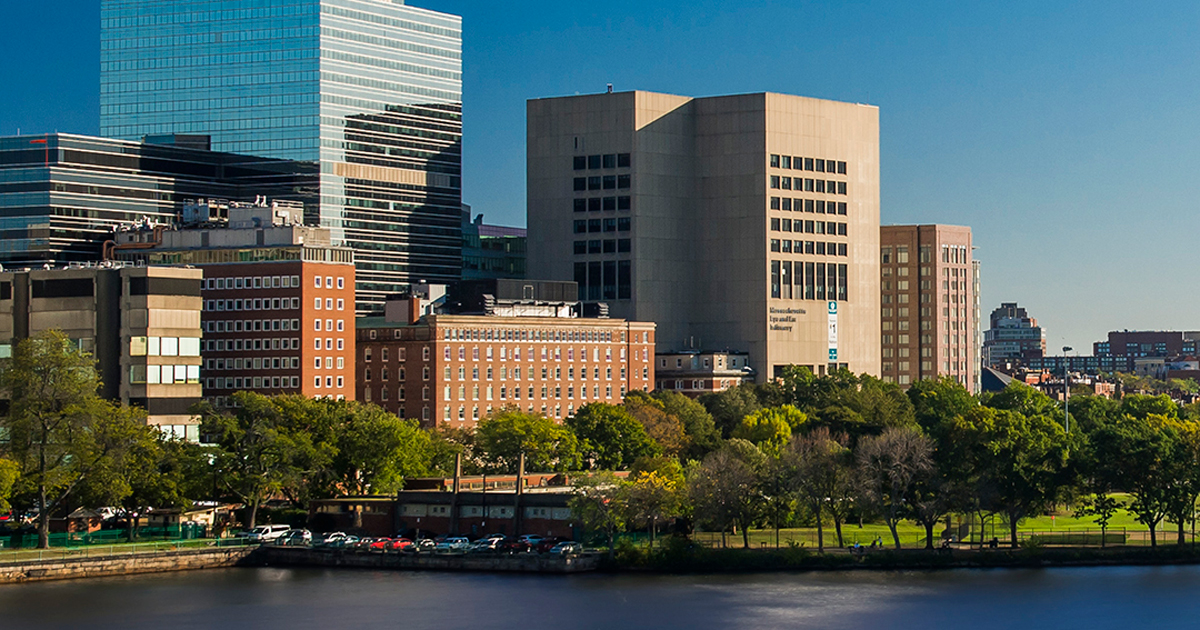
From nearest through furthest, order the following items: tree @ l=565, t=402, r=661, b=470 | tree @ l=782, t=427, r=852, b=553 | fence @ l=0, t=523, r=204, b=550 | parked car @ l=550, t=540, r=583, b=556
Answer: parked car @ l=550, t=540, r=583, b=556
tree @ l=782, t=427, r=852, b=553
fence @ l=0, t=523, r=204, b=550
tree @ l=565, t=402, r=661, b=470

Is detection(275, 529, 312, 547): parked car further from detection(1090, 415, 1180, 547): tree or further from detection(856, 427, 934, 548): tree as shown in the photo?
detection(1090, 415, 1180, 547): tree

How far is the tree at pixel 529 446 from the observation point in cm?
18738

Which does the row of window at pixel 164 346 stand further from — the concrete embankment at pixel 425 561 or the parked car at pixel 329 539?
the concrete embankment at pixel 425 561

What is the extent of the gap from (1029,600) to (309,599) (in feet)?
165

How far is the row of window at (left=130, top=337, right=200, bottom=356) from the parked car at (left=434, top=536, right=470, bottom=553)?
37334mm

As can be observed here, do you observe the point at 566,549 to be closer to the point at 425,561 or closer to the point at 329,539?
the point at 425,561

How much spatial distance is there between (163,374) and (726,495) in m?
57.0

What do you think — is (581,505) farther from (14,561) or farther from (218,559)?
(14,561)

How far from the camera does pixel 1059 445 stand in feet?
520

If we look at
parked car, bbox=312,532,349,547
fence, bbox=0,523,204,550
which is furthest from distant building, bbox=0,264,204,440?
parked car, bbox=312,532,349,547

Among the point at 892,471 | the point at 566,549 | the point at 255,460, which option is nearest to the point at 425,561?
the point at 566,549

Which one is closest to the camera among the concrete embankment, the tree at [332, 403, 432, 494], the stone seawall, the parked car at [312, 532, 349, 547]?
the stone seawall

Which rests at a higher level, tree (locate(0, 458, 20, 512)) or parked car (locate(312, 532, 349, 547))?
tree (locate(0, 458, 20, 512))

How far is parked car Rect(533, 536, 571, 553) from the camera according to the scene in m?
151
